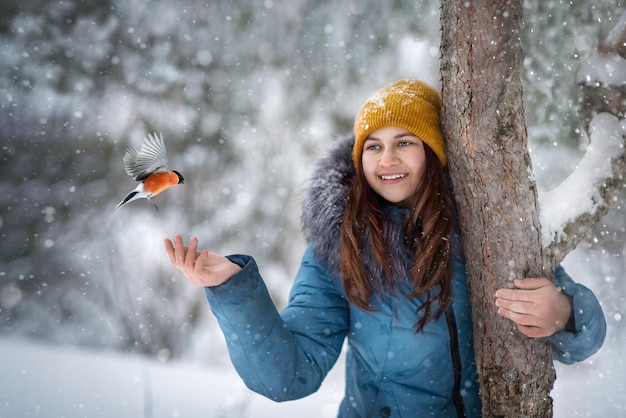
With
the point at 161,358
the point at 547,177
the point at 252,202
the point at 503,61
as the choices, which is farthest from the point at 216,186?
the point at 503,61

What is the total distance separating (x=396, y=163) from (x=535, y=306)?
23.7 inches

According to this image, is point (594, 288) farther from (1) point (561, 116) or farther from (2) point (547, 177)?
(1) point (561, 116)

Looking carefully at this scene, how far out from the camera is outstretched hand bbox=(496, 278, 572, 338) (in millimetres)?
1277

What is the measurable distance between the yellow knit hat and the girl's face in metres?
0.03

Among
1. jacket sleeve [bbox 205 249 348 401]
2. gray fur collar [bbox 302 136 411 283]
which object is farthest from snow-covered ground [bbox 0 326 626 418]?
gray fur collar [bbox 302 136 411 283]

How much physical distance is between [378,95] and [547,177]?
204cm

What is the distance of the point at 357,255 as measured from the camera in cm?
154

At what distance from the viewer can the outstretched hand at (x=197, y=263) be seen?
1.19 meters

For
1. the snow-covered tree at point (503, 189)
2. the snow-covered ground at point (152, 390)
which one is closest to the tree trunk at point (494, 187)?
the snow-covered tree at point (503, 189)

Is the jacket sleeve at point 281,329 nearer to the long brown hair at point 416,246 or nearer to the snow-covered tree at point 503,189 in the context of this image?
the long brown hair at point 416,246

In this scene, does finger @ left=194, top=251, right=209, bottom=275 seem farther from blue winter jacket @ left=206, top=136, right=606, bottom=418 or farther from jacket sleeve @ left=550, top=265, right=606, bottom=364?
jacket sleeve @ left=550, top=265, right=606, bottom=364

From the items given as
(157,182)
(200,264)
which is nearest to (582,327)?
(200,264)

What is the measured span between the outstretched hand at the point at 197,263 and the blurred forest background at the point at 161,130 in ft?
8.05

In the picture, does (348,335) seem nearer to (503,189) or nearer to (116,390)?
(503,189)
